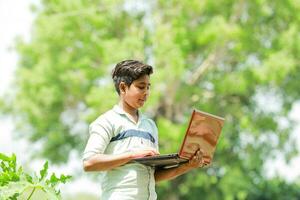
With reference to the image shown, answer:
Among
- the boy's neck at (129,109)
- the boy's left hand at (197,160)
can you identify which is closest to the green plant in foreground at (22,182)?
the boy's neck at (129,109)

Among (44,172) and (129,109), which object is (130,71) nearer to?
(129,109)

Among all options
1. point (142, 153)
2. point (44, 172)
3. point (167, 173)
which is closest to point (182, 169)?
point (167, 173)

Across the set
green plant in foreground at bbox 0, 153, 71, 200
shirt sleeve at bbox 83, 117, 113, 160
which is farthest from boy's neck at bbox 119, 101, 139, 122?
green plant in foreground at bbox 0, 153, 71, 200

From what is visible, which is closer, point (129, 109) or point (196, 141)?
point (196, 141)

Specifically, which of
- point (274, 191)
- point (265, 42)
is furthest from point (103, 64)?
point (274, 191)

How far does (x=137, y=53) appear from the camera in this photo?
1892cm

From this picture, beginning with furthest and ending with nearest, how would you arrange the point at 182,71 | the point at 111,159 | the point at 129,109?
the point at 182,71
the point at 129,109
the point at 111,159

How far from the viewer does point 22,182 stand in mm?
2812

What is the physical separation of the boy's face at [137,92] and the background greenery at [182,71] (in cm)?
1507

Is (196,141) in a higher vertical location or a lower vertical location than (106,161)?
higher

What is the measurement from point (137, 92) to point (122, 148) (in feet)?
0.75

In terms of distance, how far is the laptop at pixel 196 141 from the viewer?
2789mm

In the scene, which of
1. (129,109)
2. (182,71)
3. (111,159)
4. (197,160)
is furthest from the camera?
(182,71)

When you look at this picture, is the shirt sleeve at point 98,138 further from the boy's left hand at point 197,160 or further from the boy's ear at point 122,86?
the boy's left hand at point 197,160
